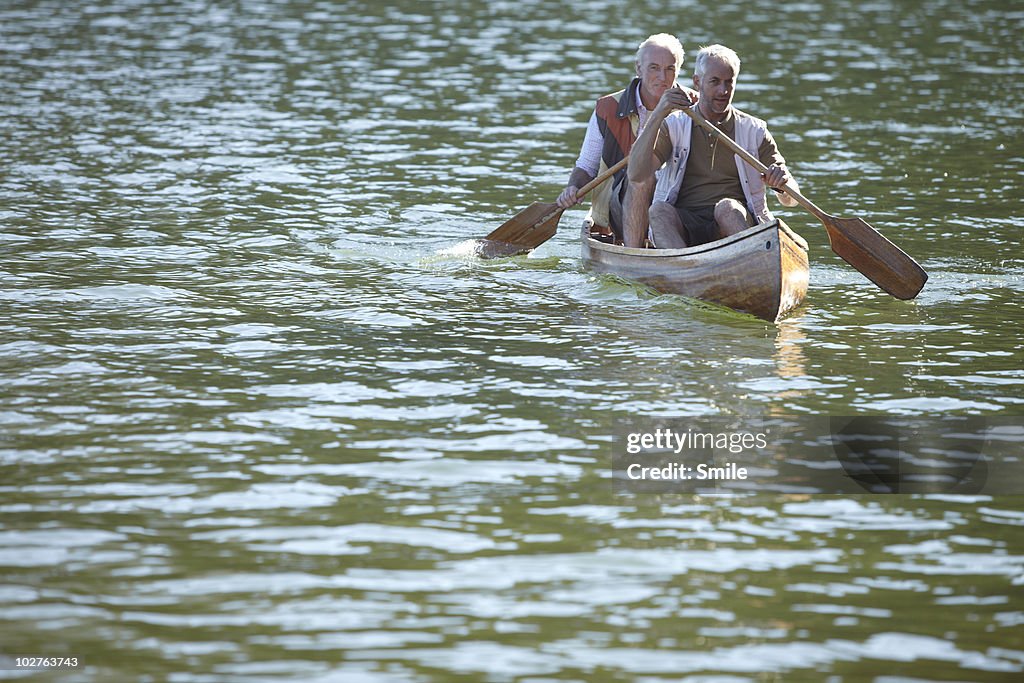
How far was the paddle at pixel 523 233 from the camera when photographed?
444 inches

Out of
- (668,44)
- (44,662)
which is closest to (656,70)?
(668,44)

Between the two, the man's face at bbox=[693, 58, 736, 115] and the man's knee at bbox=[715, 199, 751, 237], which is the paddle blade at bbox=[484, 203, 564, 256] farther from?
the man's face at bbox=[693, 58, 736, 115]

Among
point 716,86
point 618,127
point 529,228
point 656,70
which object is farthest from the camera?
point 529,228

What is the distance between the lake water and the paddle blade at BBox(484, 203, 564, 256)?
19 cm

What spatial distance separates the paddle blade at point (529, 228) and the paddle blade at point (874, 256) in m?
2.27

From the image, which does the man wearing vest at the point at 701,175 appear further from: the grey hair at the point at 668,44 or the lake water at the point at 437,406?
the lake water at the point at 437,406

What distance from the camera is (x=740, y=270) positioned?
30.4 feet

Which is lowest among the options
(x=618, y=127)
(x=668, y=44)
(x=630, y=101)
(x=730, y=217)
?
(x=730, y=217)

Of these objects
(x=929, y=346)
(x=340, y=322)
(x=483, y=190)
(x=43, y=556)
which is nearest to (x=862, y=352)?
(x=929, y=346)

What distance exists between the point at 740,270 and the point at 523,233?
101 inches

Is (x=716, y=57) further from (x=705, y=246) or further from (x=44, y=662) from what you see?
(x=44, y=662)

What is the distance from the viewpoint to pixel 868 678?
4.85m

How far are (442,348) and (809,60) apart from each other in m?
15.4

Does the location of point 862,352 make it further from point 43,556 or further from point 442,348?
point 43,556
